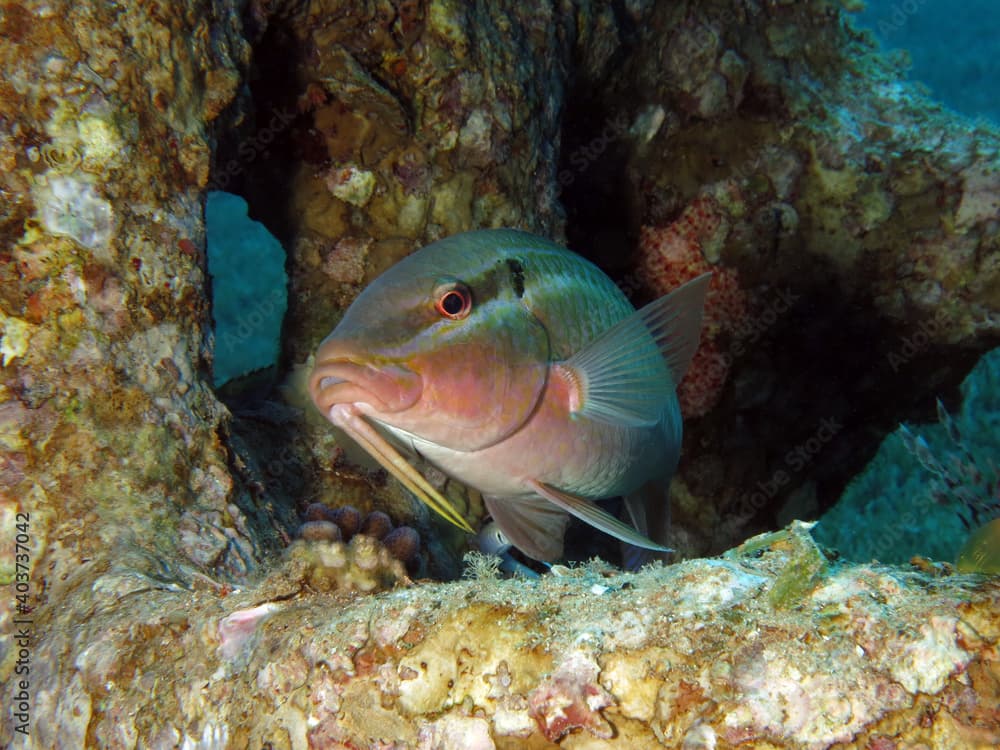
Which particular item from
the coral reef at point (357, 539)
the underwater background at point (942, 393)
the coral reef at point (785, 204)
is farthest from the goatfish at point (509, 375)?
the coral reef at point (785, 204)

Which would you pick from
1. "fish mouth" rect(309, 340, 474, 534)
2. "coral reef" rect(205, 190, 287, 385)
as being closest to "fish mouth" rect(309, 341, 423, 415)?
"fish mouth" rect(309, 340, 474, 534)

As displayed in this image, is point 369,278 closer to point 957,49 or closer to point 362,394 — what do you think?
point 362,394

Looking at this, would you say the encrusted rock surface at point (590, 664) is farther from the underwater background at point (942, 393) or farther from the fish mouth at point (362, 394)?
the underwater background at point (942, 393)

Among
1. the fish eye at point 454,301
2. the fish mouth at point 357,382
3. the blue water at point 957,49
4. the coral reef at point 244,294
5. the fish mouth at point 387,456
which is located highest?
the blue water at point 957,49

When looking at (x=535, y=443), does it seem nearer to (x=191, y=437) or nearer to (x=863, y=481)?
(x=191, y=437)

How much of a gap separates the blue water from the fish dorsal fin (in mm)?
21557

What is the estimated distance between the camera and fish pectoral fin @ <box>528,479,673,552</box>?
2.07 m

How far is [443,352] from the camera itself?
1.87 m

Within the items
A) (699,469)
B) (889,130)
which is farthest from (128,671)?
(889,130)

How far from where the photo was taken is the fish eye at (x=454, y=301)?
1908 millimetres

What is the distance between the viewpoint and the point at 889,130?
4770 millimetres

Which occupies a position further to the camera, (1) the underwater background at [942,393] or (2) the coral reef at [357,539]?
(1) the underwater background at [942,393]

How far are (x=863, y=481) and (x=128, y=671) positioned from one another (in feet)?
28.4

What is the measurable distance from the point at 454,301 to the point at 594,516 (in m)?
0.92
